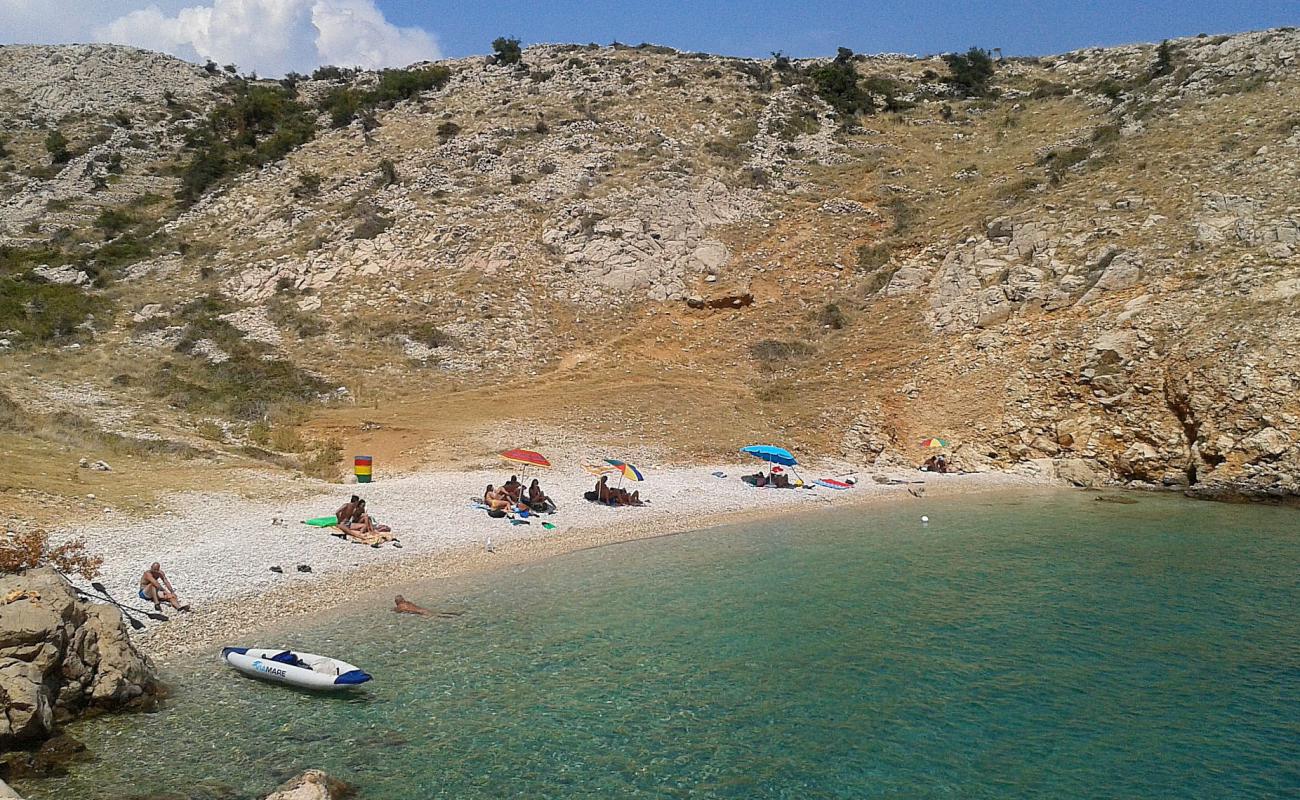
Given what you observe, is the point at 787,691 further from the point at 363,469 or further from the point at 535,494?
the point at 363,469

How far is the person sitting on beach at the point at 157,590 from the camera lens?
513 inches

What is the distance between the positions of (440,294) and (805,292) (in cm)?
1671

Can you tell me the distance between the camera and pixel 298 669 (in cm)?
1084

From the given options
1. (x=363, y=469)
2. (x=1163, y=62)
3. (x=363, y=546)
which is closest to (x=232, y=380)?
(x=363, y=469)

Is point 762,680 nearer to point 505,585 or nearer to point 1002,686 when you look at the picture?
point 1002,686

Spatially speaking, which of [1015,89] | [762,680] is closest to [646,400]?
[762,680]

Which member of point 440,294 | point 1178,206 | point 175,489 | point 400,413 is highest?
point 1178,206

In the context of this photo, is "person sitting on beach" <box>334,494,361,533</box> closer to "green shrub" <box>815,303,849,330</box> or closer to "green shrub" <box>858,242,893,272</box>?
"green shrub" <box>815,303,849,330</box>

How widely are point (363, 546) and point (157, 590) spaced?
15.3 ft

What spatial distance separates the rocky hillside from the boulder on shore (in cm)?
852

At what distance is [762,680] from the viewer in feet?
38.4

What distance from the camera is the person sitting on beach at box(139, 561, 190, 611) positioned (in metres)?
13.0

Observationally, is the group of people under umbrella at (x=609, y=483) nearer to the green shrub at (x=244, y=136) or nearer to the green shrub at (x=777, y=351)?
the green shrub at (x=777, y=351)

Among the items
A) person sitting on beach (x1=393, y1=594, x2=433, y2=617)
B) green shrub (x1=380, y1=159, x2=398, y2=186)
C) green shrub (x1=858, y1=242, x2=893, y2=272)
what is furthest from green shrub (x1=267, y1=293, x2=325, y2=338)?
green shrub (x1=858, y1=242, x2=893, y2=272)
